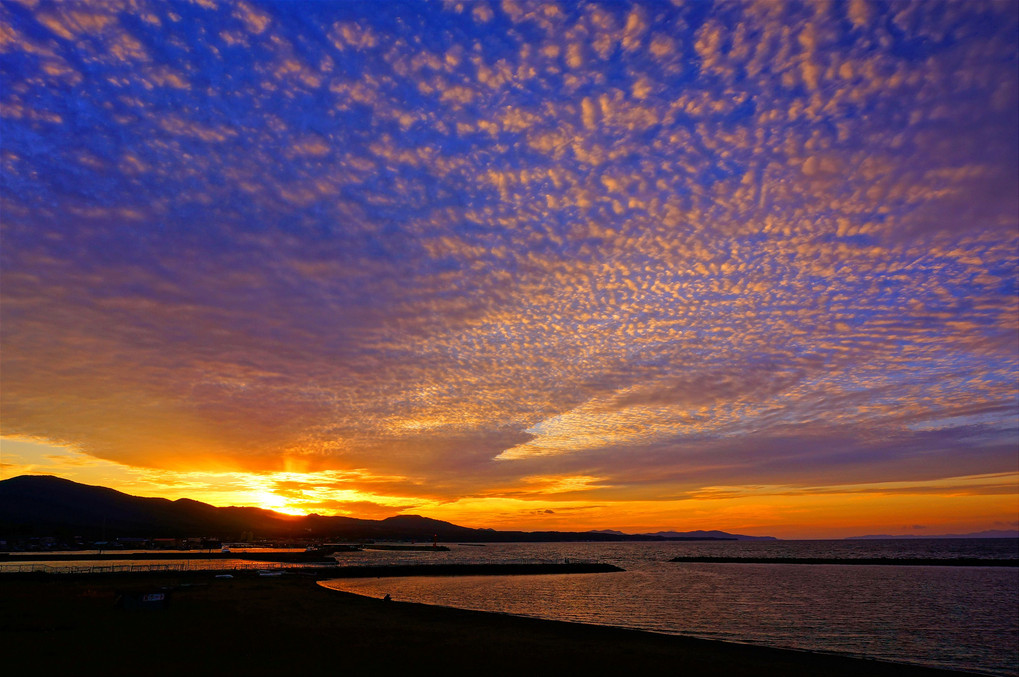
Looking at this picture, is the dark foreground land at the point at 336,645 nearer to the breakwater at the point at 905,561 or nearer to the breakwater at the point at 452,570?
the breakwater at the point at 452,570

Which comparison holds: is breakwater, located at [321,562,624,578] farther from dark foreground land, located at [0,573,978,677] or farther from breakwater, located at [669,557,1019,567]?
breakwater, located at [669,557,1019,567]

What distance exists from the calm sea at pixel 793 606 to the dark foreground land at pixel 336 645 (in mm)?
7743

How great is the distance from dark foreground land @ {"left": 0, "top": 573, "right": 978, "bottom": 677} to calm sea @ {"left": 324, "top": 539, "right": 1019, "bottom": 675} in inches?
305

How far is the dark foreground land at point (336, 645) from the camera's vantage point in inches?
1121

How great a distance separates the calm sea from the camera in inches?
1641

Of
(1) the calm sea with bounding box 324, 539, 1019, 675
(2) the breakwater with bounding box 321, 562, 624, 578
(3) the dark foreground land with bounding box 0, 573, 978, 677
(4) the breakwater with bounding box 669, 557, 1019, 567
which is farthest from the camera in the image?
(4) the breakwater with bounding box 669, 557, 1019, 567

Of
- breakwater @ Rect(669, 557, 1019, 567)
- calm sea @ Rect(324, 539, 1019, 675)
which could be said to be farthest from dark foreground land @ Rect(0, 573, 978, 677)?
breakwater @ Rect(669, 557, 1019, 567)

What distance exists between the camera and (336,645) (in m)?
33.8

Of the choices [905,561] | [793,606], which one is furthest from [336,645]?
[905,561]

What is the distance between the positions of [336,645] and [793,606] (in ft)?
166

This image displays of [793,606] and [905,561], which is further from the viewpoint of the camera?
[905,561]

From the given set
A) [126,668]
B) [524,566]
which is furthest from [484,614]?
→ [524,566]

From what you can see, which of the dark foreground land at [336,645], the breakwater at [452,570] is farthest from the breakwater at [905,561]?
the dark foreground land at [336,645]

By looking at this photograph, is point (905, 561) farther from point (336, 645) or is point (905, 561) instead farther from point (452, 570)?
point (336, 645)
